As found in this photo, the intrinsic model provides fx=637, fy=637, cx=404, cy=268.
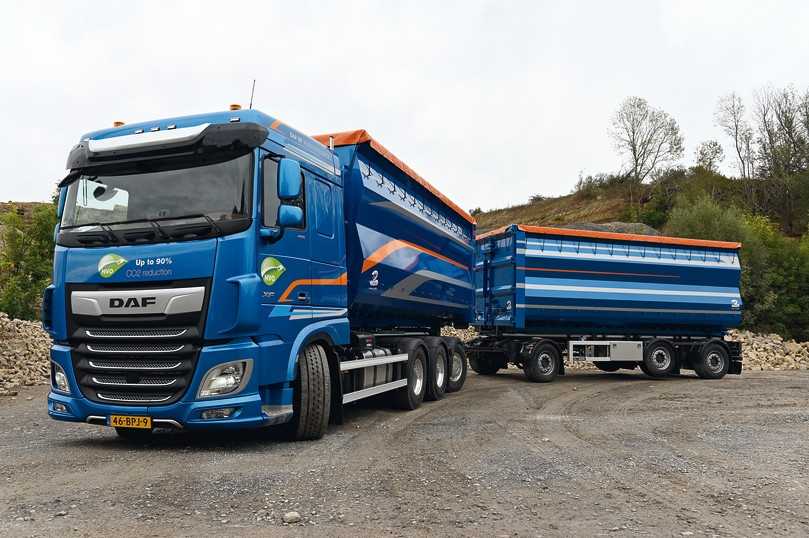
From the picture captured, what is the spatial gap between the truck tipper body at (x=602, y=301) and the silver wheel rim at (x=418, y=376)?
468 cm

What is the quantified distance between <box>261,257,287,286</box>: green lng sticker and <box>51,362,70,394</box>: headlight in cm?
239

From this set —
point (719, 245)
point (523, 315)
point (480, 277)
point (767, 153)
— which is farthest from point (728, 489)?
point (767, 153)

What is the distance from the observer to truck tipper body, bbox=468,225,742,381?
50.1 feet

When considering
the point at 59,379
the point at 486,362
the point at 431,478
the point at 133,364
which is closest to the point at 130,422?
the point at 133,364

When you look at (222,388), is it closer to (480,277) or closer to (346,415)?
(346,415)

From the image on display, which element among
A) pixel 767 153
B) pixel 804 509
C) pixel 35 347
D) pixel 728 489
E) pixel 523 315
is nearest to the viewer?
pixel 804 509

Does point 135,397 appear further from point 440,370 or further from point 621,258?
point 621,258

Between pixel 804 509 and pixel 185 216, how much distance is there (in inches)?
231

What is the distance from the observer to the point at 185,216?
6.35 meters

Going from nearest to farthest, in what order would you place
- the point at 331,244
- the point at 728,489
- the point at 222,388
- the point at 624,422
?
the point at 728,489 → the point at 222,388 → the point at 331,244 → the point at 624,422

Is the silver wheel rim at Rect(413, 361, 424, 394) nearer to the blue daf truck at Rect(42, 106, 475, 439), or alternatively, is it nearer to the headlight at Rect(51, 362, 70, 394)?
the blue daf truck at Rect(42, 106, 475, 439)

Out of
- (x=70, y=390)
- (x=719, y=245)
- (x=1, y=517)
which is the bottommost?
(x=1, y=517)

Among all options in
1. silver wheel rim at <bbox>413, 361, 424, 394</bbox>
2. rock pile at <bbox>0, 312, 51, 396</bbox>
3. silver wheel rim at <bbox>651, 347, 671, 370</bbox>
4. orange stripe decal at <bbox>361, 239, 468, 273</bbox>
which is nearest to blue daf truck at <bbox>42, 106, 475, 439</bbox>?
orange stripe decal at <bbox>361, 239, 468, 273</bbox>

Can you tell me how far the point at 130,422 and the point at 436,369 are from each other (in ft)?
20.1
